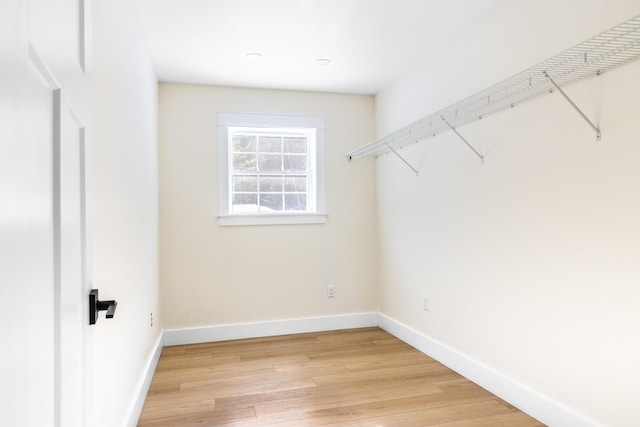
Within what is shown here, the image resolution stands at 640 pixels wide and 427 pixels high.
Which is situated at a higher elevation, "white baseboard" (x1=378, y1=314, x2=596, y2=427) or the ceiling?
the ceiling

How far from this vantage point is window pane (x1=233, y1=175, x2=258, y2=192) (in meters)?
3.84

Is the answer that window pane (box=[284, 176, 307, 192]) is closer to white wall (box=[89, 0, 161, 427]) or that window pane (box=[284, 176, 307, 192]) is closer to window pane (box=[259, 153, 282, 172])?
window pane (box=[259, 153, 282, 172])

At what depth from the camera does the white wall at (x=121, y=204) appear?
1519 mm

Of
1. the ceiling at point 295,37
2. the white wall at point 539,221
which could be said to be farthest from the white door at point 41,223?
the white wall at point 539,221

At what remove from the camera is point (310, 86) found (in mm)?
3775

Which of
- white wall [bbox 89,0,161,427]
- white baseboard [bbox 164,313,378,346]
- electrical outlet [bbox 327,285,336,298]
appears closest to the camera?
white wall [bbox 89,0,161,427]

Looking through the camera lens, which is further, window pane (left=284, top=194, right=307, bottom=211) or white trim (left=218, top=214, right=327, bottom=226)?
window pane (left=284, top=194, right=307, bottom=211)

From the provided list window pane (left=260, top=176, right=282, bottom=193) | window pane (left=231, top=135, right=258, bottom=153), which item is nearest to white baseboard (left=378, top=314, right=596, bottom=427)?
window pane (left=260, top=176, right=282, bottom=193)

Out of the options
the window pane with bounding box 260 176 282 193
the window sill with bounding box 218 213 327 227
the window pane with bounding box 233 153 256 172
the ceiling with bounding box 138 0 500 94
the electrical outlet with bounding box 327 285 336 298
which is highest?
the ceiling with bounding box 138 0 500 94

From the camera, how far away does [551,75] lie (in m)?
1.91

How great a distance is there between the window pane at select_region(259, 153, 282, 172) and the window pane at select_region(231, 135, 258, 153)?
0.12 meters

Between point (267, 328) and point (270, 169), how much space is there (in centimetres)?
154

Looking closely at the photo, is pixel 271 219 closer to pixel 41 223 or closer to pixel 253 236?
pixel 253 236

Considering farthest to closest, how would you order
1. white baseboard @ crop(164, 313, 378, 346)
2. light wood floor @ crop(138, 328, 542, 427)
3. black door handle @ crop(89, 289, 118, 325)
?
white baseboard @ crop(164, 313, 378, 346), light wood floor @ crop(138, 328, 542, 427), black door handle @ crop(89, 289, 118, 325)
